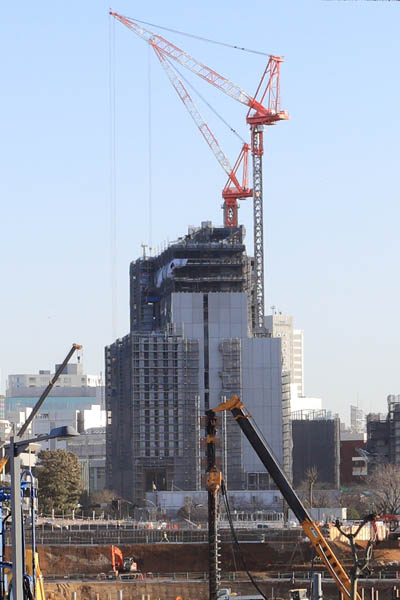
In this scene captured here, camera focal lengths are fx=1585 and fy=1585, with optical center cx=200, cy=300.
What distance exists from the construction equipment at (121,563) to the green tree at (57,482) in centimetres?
5216

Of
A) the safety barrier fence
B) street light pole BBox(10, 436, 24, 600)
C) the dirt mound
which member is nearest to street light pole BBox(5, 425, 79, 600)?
street light pole BBox(10, 436, 24, 600)

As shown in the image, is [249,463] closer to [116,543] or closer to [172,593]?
[116,543]

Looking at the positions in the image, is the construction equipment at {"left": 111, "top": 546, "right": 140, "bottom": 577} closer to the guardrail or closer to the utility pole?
the guardrail

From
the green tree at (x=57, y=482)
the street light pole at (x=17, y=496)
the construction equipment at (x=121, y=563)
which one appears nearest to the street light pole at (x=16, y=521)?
the street light pole at (x=17, y=496)

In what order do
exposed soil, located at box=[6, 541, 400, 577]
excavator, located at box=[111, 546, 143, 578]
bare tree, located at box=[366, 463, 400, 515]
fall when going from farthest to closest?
bare tree, located at box=[366, 463, 400, 515], exposed soil, located at box=[6, 541, 400, 577], excavator, located at box=[111, 546, 143, 578]

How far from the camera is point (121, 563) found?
11469cm

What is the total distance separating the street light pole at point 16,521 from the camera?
3594 cm

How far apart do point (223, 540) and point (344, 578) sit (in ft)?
163

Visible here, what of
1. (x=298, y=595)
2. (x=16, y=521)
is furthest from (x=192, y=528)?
(x=16, y=521)

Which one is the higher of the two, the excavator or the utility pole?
the utility pole

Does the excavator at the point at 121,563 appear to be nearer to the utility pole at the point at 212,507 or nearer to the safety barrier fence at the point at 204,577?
the safety barrier fence at the point at 204,577

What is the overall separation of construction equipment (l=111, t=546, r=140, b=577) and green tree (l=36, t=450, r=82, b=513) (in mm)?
52157

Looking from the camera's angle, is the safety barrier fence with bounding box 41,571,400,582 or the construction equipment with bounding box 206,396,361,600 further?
the safety barrier fence with bounding box 41,571,400,582

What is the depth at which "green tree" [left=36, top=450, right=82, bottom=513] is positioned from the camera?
552 feet
